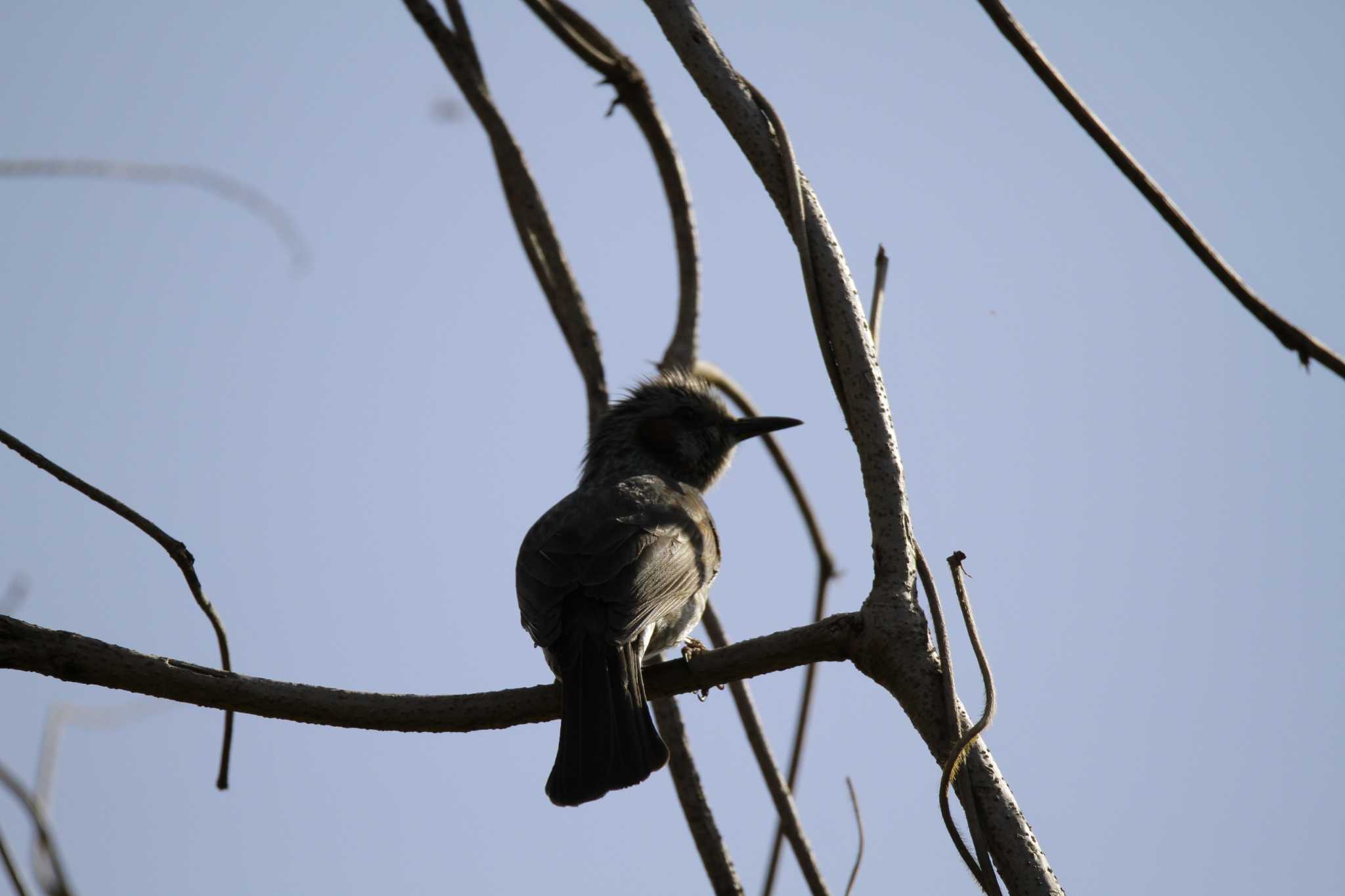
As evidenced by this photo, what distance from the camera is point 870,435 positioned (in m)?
2.35

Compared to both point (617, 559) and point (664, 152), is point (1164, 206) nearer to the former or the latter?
point (617, 559)

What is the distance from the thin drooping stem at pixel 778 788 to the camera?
3.43m

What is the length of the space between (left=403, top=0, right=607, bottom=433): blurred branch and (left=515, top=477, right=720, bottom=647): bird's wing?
0.36 meters

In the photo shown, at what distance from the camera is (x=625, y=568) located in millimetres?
3812

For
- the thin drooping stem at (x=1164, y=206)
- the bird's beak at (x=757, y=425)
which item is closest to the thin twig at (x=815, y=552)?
the bird's beak at (x=757, y=425)

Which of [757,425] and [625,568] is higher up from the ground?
Answer: [757,425]

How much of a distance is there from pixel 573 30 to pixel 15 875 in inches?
131

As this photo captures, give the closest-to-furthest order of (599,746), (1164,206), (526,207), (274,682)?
(1164,206), (274,682), (599,746), (526,207)

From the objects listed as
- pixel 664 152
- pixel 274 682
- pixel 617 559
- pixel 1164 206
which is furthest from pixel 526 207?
pixel 1164 206

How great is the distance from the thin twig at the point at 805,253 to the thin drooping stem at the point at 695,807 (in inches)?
53.3

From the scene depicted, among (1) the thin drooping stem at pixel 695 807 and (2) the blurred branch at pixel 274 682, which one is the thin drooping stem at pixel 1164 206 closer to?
(2) the blurred branch at pixel 274 682

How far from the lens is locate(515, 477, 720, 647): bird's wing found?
3.67 m

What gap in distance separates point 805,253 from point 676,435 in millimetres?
2992

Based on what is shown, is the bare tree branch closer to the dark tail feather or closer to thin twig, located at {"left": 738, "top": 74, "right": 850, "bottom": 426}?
thin twig, located at {"left": 738, "top": 74, "right": 850, "bottom": 426}
